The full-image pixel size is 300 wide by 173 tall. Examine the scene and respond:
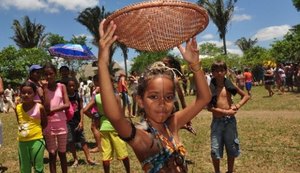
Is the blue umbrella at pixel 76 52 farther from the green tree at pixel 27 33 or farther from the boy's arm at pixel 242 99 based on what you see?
the green tree at pixel 27 33

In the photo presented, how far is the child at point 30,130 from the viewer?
16.8 feet

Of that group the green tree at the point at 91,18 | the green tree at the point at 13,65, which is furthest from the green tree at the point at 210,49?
the green tree at the point at 13,65

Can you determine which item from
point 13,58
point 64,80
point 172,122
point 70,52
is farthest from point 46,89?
point 13,58

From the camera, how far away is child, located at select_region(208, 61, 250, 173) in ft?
18.8

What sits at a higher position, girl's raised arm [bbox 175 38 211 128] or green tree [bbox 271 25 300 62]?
green tree [bbox 271 25 300 62]

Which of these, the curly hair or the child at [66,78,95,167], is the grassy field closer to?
the child at [66,78,95,167]

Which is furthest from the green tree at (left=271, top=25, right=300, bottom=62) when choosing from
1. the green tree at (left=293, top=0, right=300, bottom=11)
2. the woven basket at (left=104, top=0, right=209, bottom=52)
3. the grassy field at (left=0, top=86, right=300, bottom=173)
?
the woven basket at (left=104, top=0, right=209, bottom=52)

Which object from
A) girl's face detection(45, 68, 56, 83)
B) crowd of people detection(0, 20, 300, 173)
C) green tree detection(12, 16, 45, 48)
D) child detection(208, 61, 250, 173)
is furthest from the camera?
A: green tree detection(12, 16, 45, 48)

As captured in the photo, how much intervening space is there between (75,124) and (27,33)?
158 ft

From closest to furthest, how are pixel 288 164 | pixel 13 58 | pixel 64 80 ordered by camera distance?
pixel 288 164
pixel 64 80
pixel 13 58

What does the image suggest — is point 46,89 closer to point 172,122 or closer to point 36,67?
point 36,67

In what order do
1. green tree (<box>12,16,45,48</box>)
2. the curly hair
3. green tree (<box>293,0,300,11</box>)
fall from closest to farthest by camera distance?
the curly hair
green tree (<box>293,0,300,11</box>)
green tree (<box>12,16,45,48</box>)

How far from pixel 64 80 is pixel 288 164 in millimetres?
4413

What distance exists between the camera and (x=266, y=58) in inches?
1647
